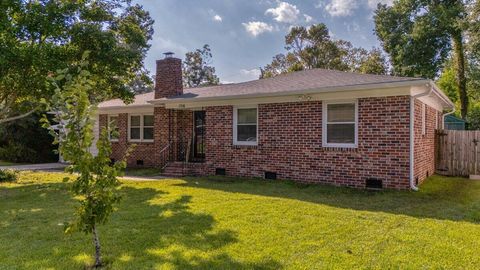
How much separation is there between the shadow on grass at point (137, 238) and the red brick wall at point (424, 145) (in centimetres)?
638

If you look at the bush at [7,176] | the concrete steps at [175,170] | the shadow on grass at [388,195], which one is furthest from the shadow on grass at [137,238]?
the bush at [7,176]

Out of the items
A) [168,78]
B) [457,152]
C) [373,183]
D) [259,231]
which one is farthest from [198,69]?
[259,231]

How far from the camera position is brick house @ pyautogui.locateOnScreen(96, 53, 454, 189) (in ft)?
29.1

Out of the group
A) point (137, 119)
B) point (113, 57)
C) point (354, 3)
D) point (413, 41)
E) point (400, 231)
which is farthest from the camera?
point (413, 41)

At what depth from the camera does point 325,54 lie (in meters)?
35.5

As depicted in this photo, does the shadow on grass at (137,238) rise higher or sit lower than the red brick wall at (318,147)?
lower

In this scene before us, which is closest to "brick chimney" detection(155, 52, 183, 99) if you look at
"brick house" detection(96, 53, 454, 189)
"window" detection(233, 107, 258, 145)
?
"brick house" detection(96, 53, 454, 189)

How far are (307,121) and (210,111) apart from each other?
12.1 feet

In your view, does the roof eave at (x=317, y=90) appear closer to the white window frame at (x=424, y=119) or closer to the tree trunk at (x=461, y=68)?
the white window frame at (x=424, y=119)

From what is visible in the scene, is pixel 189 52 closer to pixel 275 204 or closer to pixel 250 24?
pixel 250 24

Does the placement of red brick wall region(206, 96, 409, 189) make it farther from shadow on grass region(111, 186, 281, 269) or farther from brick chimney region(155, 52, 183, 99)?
shadow on grass region(111, 186, 281, 269)

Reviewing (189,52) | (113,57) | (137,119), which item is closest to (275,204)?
(113,57)

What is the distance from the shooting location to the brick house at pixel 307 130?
8867 millimetres

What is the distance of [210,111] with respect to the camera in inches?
483
